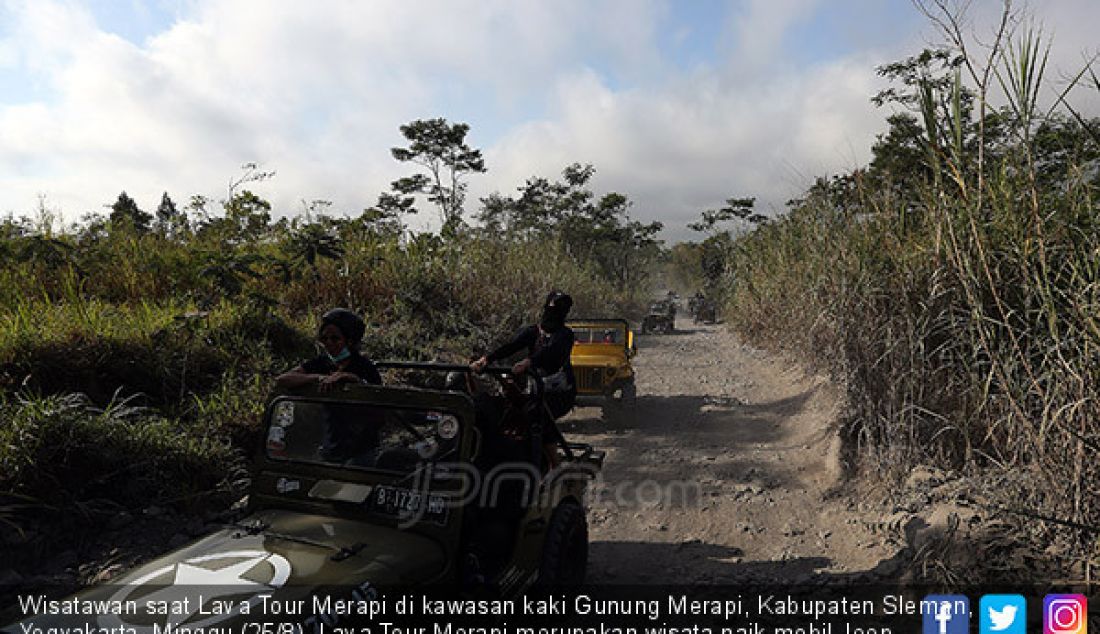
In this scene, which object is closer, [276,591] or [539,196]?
[276,591]

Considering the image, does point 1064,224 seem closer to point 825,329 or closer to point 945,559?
point 945,559

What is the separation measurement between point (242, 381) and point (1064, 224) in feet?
20.9

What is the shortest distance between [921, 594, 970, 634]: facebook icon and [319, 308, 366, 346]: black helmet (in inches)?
132

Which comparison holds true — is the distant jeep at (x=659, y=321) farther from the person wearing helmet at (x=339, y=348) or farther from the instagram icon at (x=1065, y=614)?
the instagram icon at (x=1065, y=614)

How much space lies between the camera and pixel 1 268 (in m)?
6.69

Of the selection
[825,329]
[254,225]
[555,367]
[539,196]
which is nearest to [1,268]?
[254,225]

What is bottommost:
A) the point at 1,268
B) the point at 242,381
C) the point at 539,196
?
the point at 242,381

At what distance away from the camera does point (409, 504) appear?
2674 mm

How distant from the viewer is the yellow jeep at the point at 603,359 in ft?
26.6


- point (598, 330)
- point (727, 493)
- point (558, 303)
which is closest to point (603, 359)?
point (598, 330)

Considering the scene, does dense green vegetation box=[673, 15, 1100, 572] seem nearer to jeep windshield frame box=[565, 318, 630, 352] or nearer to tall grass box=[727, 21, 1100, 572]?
tall grass box=[727, 21, 1100, 572]

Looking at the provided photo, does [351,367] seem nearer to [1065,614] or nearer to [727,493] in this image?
[727,493]

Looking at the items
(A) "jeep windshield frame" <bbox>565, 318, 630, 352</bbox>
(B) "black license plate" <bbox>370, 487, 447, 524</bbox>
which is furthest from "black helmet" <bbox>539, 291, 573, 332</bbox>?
(A) "jeep windshield frame" <bbox>565, 318, 630, 352</bbox>

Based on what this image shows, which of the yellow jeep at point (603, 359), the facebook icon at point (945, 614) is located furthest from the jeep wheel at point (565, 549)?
the yellow jeep at point (603, 359)
